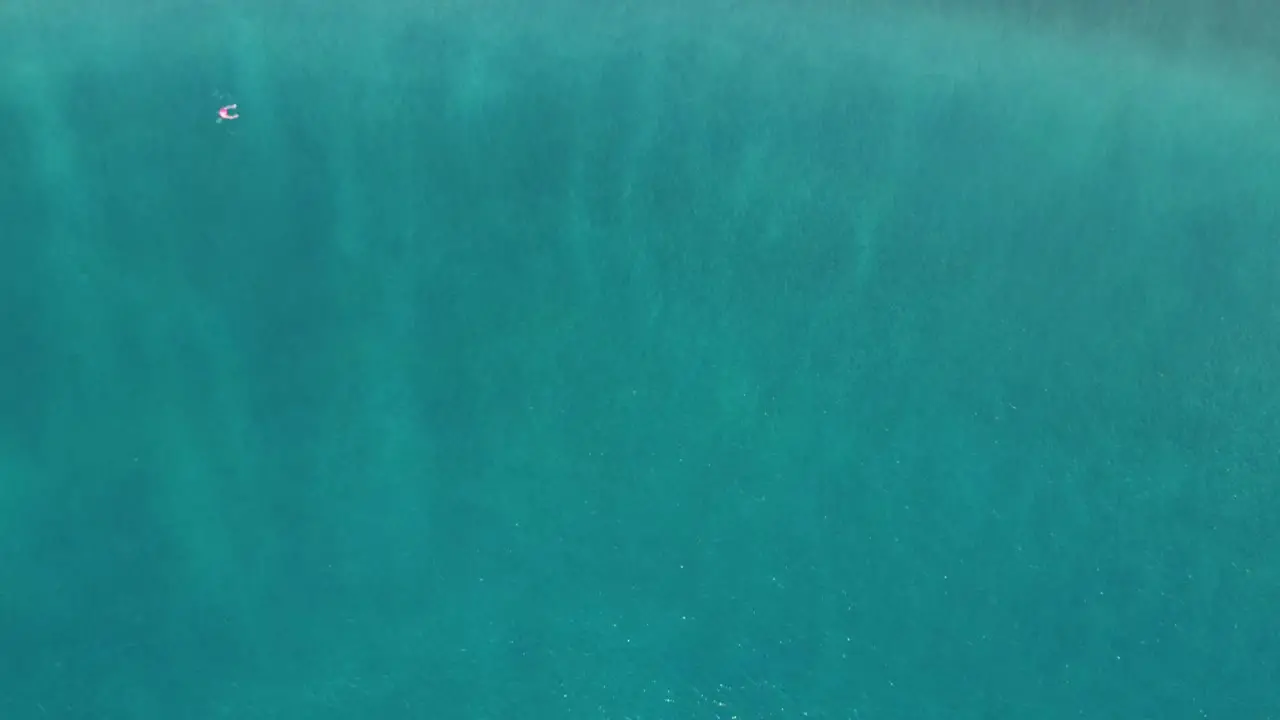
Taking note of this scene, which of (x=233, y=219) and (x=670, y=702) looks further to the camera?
(x=670, y=702)

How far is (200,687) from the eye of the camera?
396 cm

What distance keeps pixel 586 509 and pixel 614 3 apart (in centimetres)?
190

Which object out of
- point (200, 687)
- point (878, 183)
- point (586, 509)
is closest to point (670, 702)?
point (586, 509)

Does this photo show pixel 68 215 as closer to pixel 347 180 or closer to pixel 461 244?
pixel 347 180

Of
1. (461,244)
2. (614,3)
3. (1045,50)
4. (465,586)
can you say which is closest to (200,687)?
(465,586)

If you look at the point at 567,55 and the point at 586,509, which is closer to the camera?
the point at 567,55

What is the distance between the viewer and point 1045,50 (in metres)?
3.65

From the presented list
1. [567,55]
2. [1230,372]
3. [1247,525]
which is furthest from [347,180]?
[1247,525]

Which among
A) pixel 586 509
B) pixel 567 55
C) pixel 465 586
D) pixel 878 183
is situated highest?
pixel 567 55

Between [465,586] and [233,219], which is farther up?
[233,219]

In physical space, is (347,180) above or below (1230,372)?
above

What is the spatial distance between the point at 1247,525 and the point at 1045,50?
76.3 inches

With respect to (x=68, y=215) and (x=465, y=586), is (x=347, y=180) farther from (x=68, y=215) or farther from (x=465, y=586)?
(x=465, y=586)

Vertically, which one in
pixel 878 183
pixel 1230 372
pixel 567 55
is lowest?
pixel 1230 372
